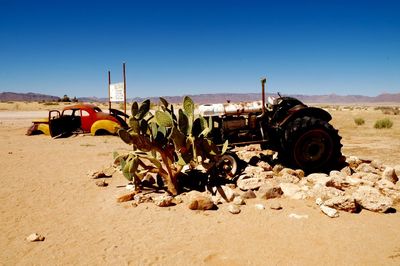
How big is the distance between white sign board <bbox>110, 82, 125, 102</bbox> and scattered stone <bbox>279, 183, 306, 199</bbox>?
9.75 m

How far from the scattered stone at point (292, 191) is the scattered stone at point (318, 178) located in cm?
49

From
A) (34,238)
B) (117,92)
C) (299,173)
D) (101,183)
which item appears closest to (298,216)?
(299,173)

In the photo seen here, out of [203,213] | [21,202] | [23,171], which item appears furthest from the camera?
[23,171]

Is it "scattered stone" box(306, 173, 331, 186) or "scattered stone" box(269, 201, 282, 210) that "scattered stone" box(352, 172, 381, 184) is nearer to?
"scattered stone" box(306, 173, 331, 186)

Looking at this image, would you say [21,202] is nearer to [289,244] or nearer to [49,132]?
[289,244]

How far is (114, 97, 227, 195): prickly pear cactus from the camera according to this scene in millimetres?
5809

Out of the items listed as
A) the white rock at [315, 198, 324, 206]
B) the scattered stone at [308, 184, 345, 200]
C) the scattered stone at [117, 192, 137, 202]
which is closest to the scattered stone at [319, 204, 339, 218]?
the white rock at [315, 198, 324, 206]

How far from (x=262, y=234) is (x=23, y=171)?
19.3 ft

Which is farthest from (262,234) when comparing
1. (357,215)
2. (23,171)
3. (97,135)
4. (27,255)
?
(97,135)

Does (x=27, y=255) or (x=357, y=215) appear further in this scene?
(x=357, y=215)

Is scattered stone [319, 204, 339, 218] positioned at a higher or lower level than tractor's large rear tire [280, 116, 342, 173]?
lower

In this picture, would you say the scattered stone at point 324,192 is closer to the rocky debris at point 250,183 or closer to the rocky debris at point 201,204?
the rocky debris at point 250,183

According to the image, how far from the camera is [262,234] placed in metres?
4.46

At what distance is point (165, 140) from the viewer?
20.0 ft
